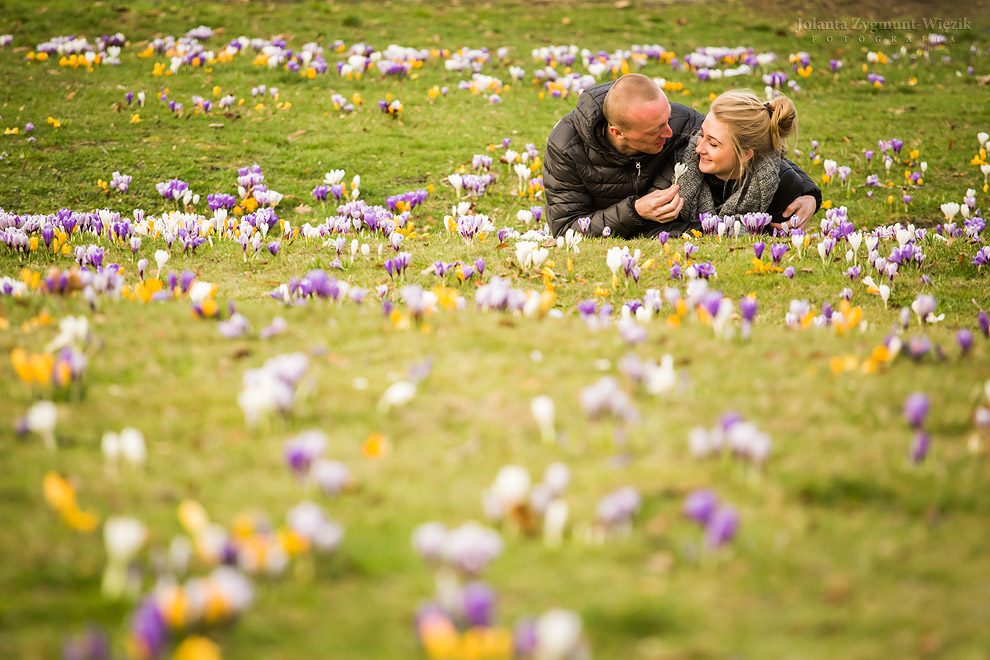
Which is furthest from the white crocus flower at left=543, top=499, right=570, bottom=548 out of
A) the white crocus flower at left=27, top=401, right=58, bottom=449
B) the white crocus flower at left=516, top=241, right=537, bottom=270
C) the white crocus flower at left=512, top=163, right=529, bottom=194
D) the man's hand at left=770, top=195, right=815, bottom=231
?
the white crocus flower at left=512, top=163, right=529, bottom=194

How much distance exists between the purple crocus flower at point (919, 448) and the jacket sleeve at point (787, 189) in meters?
7.56

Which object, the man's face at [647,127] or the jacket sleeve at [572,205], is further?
the jacket sleeve at [572,205]

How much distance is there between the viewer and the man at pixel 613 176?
10.6 m

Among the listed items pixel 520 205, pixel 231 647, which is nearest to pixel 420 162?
pixel 520 205

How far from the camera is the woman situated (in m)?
9.98

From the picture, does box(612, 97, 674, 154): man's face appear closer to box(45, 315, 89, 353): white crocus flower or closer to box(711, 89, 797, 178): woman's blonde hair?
box(711, 89, 797, 178): woman's blonde hair

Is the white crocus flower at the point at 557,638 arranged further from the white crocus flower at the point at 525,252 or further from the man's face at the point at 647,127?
the man's face at the point at 647,127

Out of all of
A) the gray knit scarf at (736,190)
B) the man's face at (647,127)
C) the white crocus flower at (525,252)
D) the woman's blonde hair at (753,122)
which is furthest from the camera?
the gray knit scarf at (736,190)

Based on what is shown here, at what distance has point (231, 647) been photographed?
2.88 meters

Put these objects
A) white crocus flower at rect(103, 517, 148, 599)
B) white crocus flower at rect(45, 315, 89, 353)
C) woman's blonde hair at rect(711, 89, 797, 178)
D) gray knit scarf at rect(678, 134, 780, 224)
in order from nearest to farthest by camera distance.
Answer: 1. white crocus flower at rect(103, 517, 148, 599)
2. white crocus flower at rect(45, 315, 89, 353)
3. woman's blonde hair at rect(711, 89, 797, 178)
4. gray knit scarf at rect(678, 134, 780, 224)

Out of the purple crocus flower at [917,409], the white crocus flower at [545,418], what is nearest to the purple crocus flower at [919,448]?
the purple crocus flower at [917,409]

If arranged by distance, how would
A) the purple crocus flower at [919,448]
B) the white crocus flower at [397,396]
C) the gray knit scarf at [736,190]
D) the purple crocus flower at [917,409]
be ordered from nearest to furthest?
the purple crocus flower at [919,448] < the purple crocus flower at [917,409] < the white crocus flower at [397,396] < the gray knit scarf at [736,190]

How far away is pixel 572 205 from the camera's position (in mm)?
11258

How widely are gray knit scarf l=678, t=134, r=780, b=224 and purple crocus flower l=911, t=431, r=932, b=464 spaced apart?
7082 millimetres
